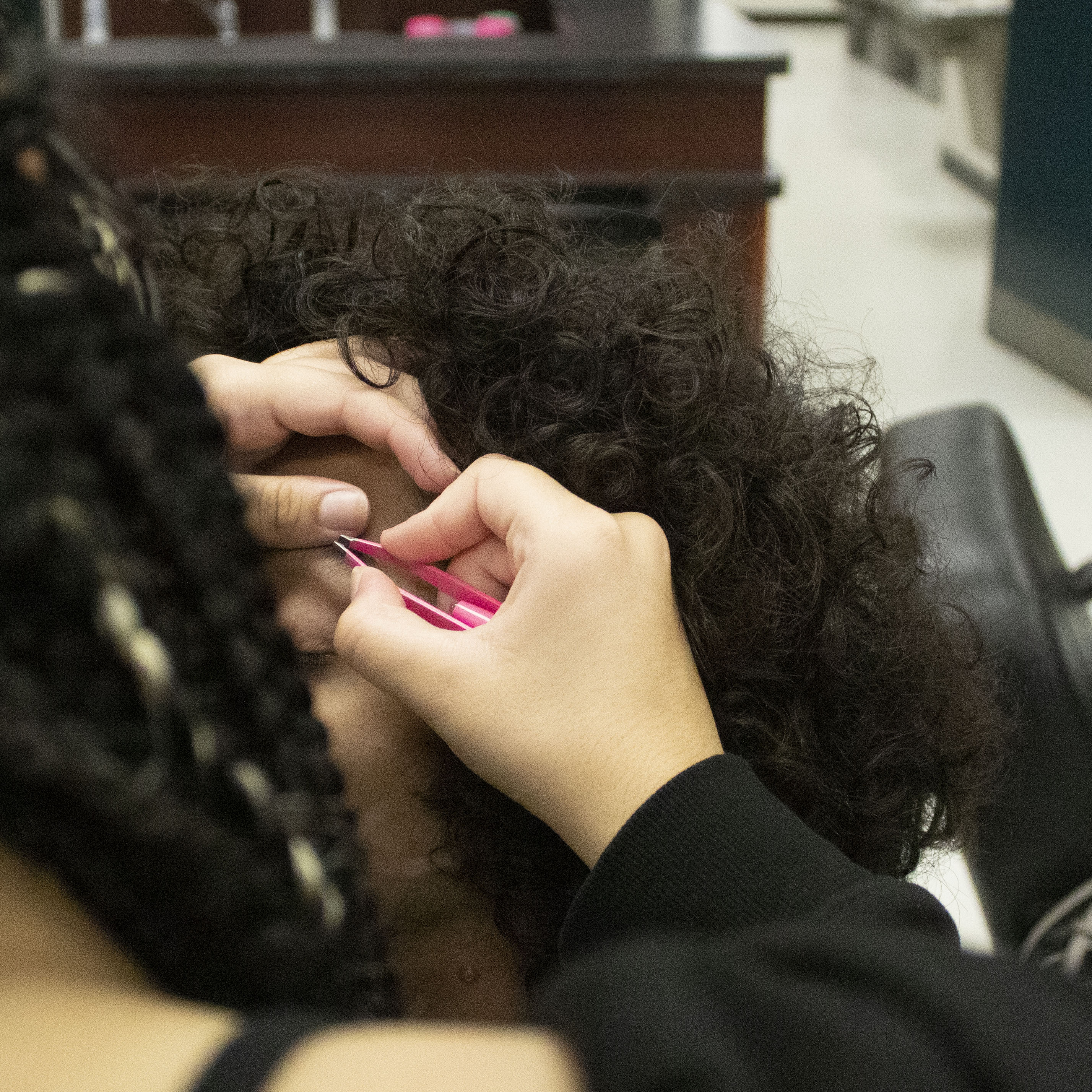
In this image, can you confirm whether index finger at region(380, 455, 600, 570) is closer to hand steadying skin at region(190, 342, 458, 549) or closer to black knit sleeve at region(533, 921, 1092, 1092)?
hand steadying skin at region(190, 342, 458, 549)

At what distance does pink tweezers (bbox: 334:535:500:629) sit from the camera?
0.86m

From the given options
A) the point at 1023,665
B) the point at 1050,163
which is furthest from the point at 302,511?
the point at 1050,163

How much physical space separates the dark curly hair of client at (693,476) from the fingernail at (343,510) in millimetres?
87

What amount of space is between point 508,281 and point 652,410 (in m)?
0.18

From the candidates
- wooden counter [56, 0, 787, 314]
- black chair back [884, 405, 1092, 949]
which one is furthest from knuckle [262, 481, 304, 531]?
wooden counter [56, 0, 787, 314]

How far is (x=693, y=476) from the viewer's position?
0.96 meters

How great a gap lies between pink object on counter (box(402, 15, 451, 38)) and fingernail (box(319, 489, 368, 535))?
3.24 m

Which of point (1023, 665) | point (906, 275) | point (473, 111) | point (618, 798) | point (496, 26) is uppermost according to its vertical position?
point (496, 26)

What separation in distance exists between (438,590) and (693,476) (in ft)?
0.77

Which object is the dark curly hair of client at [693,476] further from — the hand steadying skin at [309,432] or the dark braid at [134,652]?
the dark braid at [134,652]

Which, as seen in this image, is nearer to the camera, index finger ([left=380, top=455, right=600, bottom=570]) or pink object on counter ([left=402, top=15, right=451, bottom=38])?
A: index finger ([left=380, top=455, right=600, bottom=570])

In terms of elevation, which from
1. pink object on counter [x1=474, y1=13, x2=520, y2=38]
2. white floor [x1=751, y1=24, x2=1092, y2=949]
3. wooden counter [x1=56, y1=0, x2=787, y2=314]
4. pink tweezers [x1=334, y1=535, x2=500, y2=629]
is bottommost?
white floor [x1=751, y1=24, x2=1092, y2=949]

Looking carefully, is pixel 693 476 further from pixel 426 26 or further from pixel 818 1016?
pixel 426 26

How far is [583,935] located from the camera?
78 cm
